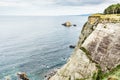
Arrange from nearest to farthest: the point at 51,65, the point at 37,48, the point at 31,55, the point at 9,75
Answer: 1. the point at 9,75
2. the point at 51,65
3. the point at 31,55
4. the point at 37,48

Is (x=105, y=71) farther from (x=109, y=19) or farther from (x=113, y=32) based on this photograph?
(x=109, y=19)

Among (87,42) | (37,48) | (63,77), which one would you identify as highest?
(87,42)

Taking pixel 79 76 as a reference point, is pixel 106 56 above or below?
above

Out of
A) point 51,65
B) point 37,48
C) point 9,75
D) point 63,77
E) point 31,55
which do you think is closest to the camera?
point 63,77

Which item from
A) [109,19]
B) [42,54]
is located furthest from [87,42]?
[42,54]

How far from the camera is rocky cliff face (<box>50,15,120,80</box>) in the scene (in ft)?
120

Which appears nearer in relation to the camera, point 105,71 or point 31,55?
point 105,71

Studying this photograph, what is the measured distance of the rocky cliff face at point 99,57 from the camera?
1436 inches

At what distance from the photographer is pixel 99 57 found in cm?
3809

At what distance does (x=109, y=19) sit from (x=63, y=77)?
46.6 feet

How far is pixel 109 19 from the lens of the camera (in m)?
40.9

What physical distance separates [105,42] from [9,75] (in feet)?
116

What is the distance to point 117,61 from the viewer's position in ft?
118

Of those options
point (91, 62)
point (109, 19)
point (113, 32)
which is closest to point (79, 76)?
point (91, 62)
